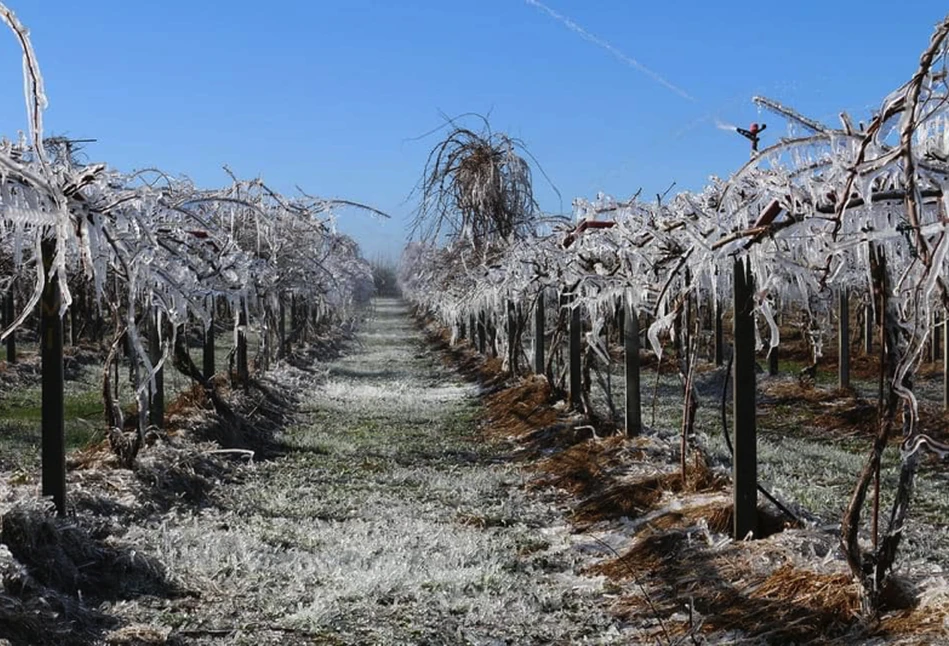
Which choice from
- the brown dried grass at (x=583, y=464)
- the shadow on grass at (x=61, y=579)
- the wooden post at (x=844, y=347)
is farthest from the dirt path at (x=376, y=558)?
the wooden post at (x=844, y=347)

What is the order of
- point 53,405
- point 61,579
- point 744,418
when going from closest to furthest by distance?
1. point 61,579
2. point 744,418
3. point 53,405

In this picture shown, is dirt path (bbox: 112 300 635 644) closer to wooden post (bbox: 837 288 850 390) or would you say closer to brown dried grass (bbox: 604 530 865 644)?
brown dried grass (bbox: 604 530 865 644)

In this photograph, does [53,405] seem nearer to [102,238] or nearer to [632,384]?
[102,238]

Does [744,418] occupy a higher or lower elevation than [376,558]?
higher

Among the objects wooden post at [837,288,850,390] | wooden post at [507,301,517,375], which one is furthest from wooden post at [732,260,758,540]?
wooden post at [507,301,517,375]

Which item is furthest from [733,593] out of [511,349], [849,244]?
[511,349]

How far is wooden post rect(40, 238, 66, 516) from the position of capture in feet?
19.7

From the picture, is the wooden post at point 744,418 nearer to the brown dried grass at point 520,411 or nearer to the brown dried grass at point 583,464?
the brown dried grass at point 583,464

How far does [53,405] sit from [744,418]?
13.7 feet

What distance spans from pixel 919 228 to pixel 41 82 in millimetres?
2675

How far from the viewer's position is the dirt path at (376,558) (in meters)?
4.98

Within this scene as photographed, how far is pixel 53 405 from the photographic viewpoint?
20.0 ft

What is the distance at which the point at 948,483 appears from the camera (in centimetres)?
877

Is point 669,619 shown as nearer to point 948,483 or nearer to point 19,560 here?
point 19,560
